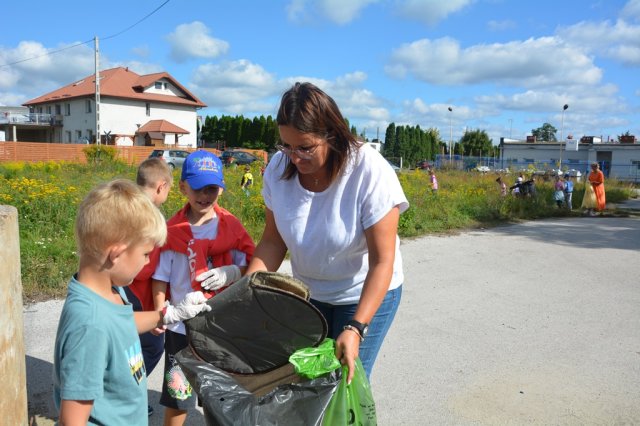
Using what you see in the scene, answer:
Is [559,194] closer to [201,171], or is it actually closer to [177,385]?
[201,171]

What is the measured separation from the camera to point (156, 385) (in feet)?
12.6

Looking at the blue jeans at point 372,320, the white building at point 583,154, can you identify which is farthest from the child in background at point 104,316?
the white building at point 583,154

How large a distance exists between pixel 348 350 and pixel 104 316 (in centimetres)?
85

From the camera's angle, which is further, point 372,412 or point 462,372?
point 462,372

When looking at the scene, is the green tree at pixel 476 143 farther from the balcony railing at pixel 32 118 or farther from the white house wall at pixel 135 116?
the balcony railing at pixel 32 118

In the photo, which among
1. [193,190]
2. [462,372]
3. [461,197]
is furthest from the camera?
[461,197]

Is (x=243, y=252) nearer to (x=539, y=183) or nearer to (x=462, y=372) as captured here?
(x=462, y=372)

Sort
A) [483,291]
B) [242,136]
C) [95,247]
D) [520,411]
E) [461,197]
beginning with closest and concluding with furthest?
[95,247]
[520,411]
[483,291]
[461,197]
[242,136]

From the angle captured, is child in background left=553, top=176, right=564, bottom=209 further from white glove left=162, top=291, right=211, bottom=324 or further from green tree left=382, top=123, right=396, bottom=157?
green tree left=382, top=123, right=396, bottom=157

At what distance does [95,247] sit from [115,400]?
1.72 ft

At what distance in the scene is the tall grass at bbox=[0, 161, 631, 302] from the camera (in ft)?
20.0

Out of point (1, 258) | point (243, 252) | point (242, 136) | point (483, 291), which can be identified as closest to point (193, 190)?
point (243, 252)

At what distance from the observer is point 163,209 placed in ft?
29.3

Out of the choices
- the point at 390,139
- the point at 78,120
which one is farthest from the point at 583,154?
the point at 78,120
